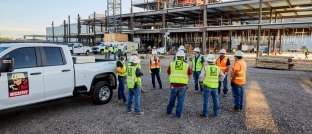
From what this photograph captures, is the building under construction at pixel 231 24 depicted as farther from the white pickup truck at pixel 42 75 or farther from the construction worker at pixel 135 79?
the white pickup truck at pixel 42 75

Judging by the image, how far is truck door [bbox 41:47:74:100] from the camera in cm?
648

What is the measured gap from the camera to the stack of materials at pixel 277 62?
1940 centimetres

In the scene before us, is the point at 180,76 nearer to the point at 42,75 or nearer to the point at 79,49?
the point at 42,75

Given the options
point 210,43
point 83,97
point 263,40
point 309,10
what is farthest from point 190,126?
point 263,40

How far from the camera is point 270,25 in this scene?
3053 cm

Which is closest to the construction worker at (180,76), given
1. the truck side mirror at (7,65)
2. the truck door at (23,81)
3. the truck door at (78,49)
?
the truck door at (23,81)

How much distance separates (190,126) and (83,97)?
4788mm

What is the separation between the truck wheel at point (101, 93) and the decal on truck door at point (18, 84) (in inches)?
92.2

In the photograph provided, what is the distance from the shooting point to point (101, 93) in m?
8.28

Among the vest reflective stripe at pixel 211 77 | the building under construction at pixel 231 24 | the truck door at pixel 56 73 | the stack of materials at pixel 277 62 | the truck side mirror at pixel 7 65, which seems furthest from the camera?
the building under construction at pixel 231 24

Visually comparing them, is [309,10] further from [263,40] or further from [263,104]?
[263,104]

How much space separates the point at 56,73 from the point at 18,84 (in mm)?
1053

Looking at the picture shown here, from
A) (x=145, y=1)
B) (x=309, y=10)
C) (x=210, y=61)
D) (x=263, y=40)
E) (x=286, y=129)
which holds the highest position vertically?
(x=145, y=1)

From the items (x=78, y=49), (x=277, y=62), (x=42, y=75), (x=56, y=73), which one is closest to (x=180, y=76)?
(x=56, y=73)
